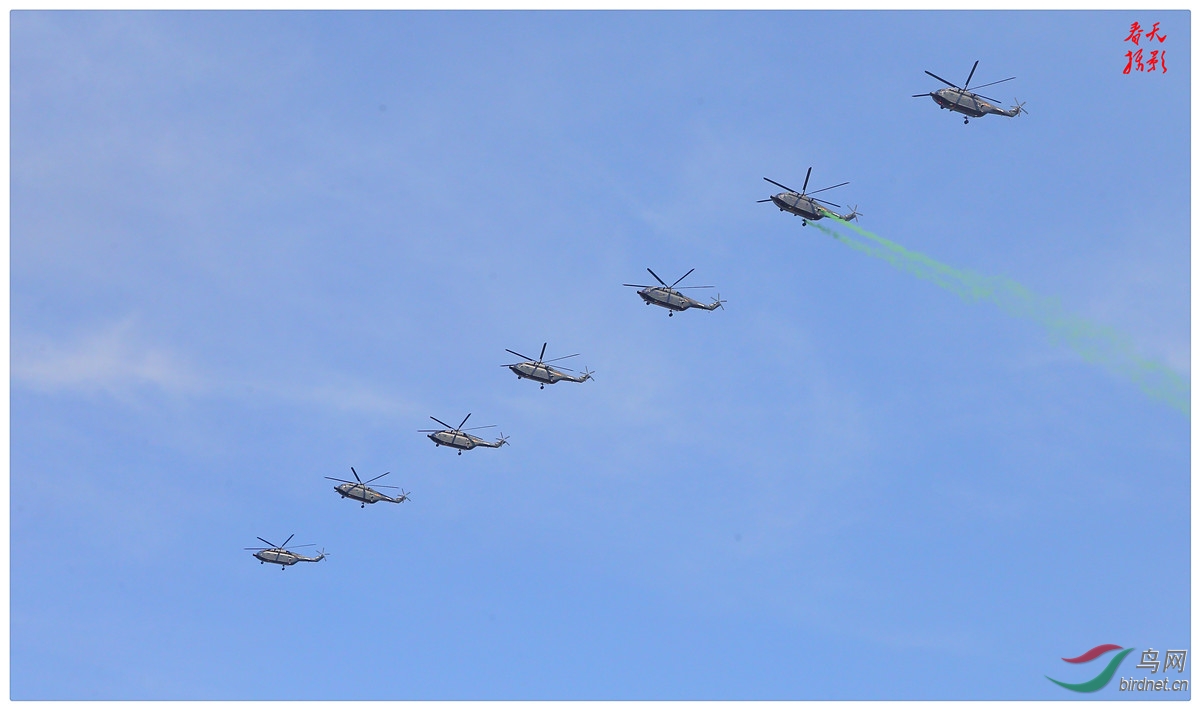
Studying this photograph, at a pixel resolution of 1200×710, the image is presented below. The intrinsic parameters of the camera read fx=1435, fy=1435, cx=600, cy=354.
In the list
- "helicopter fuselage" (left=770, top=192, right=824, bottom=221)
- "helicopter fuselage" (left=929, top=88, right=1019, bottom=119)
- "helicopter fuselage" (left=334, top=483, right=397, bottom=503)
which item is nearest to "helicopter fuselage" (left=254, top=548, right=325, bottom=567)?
"helicopter fuselage" (left=334, top=483, right=397, bottom=503)

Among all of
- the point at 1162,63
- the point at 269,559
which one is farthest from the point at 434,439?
the point at 1162,63

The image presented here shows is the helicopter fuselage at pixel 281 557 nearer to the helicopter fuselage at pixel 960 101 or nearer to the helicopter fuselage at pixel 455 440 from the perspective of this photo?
the helicopter fuselage at pixel 455 440

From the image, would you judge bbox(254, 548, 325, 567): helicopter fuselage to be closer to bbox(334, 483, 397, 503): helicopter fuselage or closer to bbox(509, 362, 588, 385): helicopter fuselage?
bbox(334, 483, 397, 503): helicopter fuselage

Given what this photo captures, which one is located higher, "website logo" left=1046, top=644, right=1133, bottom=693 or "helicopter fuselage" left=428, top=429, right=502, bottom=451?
"helicopter fuselage" left=428, top=429, right=502, bottom=451

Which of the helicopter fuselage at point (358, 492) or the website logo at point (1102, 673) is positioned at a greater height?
the helicopter fuselage at point (358, 492)

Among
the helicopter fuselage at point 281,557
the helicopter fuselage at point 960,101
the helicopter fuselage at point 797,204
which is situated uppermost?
the helicopter fuselage at point 960,101

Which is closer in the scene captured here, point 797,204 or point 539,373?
point 797,204

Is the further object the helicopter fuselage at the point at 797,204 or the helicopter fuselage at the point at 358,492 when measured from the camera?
the helicopter fuselage at the point at 358,492

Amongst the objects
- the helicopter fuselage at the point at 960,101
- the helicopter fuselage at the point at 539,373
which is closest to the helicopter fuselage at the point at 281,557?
the helicopter fuselage at the point at 539,373

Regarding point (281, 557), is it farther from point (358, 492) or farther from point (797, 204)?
point (797, 204)

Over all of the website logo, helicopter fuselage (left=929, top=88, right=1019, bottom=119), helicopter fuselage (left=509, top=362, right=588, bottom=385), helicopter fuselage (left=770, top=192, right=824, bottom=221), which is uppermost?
helicopter fuselage (left=929, top=88, right=1019, bottom=119)

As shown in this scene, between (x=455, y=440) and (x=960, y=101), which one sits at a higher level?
(x=960, y=101)

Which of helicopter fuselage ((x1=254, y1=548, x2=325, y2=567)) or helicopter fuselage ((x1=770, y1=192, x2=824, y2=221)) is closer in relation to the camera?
helicopter fuselage ((x1=770, y1=192, x2=824, y2=221))

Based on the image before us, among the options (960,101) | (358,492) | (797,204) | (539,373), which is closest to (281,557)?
(358,492)
